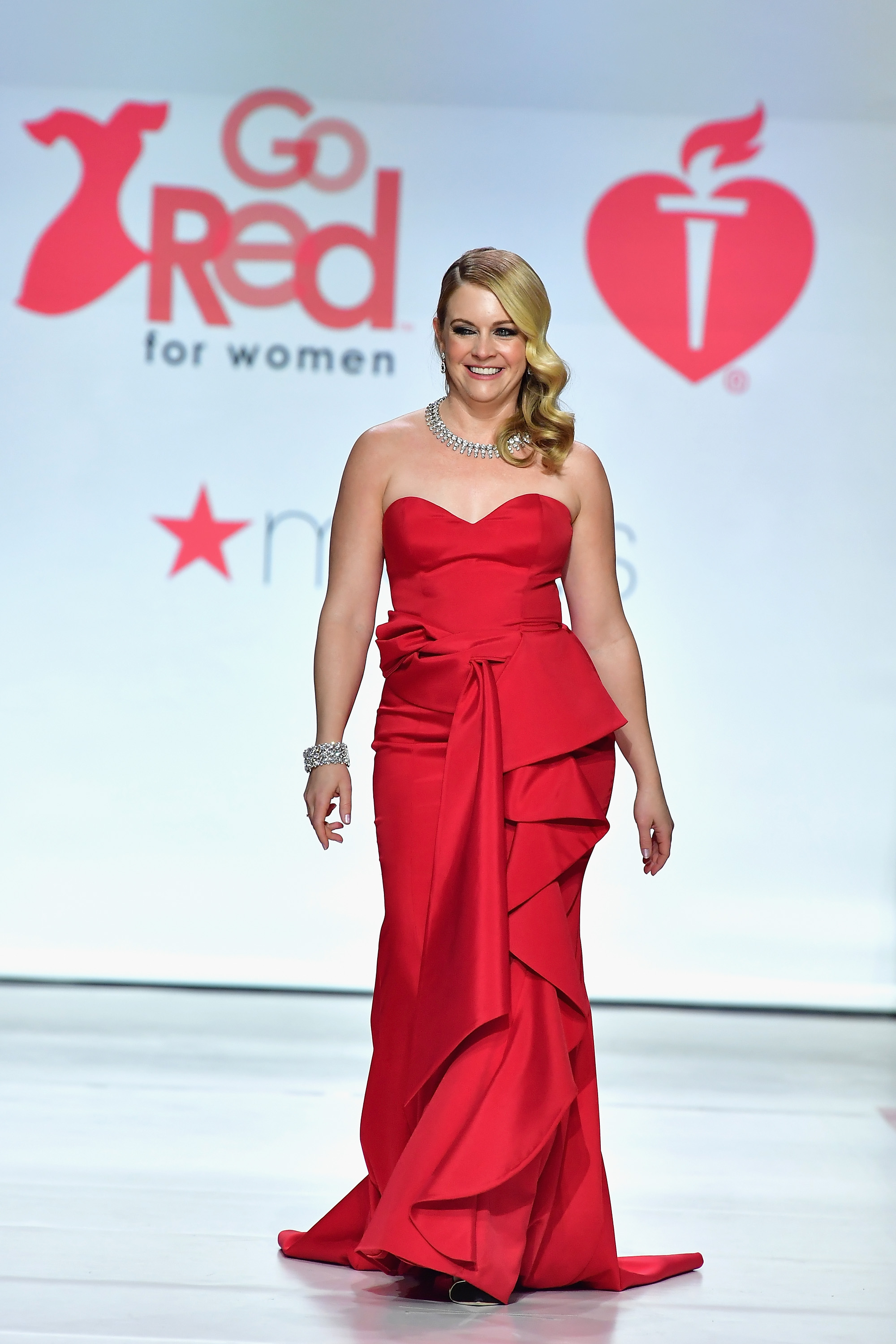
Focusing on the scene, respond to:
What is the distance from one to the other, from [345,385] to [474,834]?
105 inches

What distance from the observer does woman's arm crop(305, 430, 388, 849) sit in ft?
7.84

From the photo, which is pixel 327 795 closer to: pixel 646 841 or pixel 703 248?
pixel 646 841

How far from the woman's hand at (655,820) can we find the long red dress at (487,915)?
91mm

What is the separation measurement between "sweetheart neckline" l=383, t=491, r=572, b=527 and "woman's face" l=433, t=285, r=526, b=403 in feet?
0.50

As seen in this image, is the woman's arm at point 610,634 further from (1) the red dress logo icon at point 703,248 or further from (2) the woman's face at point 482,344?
(1) the red dress logo icon at point 703,248

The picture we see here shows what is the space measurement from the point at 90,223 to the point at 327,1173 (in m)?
2.91

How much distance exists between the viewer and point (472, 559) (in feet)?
7.65

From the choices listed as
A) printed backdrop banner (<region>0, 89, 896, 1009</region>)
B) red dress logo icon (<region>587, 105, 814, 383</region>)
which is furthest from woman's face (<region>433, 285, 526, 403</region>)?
red dress logo icon (<region>587, 105, 814, 383</region>)

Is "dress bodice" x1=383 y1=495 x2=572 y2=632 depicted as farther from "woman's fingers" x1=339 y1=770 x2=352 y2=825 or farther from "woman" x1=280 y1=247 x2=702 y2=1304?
"woman's fingers" x1=339 y1=770 x2=352 y2=825

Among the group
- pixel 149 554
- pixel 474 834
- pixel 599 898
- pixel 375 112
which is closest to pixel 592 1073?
pixel 474 834

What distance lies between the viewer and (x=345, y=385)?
466 cm

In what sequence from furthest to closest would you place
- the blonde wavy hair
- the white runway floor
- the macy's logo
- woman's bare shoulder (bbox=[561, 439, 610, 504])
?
the macy's logo < woman's bare shoulder (bbox=[561, 439, 610, 504]) < the blonde wavy hair < the white runway floor

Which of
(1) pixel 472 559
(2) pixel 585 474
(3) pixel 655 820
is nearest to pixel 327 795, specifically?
(1) pixel 472 559

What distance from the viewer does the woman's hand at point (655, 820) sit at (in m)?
2.46
